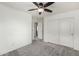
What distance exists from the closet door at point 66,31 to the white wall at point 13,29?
7.64 ft

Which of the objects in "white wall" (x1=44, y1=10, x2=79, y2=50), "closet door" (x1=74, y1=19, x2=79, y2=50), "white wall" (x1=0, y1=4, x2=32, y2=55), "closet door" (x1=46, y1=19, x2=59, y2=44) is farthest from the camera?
"closet door" (x1=46, y1=19, x2=59, y2=44)

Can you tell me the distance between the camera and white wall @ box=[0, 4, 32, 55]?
3105 mm

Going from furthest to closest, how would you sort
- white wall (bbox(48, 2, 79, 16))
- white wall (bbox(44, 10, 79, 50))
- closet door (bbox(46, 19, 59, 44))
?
closet door (bbox(46, 19, 59, 44)), white wall (bbox(44, 10, 79, 50)), white wall (bbox(48, 2, 79, 16))

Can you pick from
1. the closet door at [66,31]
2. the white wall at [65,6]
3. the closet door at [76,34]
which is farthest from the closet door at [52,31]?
the white wall at [65,6]

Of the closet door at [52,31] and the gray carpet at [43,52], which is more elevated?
the closet door at [52,31]

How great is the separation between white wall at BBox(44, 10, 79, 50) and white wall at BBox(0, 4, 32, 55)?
1.82m

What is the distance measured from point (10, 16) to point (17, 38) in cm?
128

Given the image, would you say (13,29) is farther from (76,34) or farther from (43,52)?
(76,34)

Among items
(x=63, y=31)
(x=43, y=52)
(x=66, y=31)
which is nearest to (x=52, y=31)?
(x=63, y=31)

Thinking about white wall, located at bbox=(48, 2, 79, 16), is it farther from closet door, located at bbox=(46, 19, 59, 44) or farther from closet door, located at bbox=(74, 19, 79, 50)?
closet door, located at bbox=(46, 19, 59, 44)

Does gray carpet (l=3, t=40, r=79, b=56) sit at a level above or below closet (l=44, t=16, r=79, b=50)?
below

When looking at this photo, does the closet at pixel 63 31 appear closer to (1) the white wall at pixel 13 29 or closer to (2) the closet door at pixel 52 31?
(2) the closet door at pixel 52 31

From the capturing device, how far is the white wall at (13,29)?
3.11 metres

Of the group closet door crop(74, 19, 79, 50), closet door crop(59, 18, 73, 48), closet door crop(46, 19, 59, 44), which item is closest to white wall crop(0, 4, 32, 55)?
closet door crop(46, 19, 59, 44)
